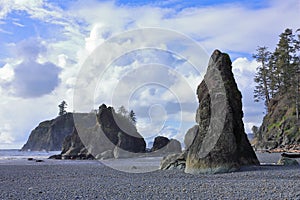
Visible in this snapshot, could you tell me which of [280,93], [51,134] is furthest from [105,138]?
[51,134]

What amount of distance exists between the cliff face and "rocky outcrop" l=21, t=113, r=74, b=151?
78.5 meters

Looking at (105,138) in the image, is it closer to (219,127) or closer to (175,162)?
(175,162)

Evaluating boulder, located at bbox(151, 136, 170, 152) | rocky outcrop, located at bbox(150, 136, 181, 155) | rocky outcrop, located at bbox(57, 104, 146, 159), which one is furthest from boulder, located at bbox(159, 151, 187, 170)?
boulder, located at bbox(151, 136, 170, 152)

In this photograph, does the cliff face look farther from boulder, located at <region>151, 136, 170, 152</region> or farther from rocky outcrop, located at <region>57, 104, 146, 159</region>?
rocky outcrop, located at <region>57, 104, 146, 159</region>

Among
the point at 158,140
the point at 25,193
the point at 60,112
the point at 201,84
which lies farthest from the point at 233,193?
the point at 60,112

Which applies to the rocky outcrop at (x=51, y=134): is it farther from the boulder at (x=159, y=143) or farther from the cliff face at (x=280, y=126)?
the cliff face at (x=280, y=126)

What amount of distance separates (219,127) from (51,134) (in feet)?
413

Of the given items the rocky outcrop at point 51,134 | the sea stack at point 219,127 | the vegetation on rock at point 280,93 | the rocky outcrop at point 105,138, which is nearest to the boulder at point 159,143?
the rocky outcrop at point 105,138

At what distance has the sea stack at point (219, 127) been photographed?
66.8 feet

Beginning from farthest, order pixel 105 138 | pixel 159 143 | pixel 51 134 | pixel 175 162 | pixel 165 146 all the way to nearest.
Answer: pixel 51 134, pixel 159 143, pixel 165 146, pixel 105 138, pixel 175 162

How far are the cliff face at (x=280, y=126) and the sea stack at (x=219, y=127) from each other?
81.6 feet

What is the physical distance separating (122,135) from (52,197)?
55.6 metres

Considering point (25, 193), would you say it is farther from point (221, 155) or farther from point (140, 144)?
point (140, 144)

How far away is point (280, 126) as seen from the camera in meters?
52.7
